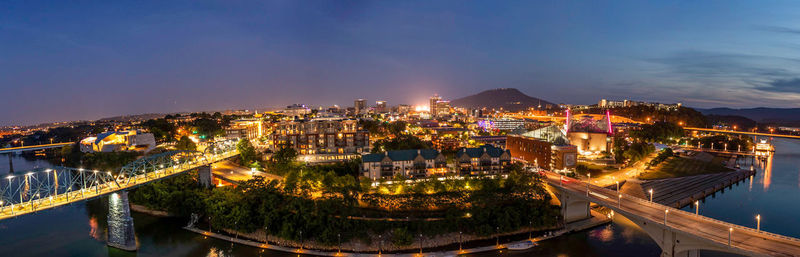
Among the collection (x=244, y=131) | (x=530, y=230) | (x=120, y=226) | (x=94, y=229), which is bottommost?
(x=94, y=229)

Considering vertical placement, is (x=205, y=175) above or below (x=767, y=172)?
above

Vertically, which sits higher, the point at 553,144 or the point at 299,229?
the point at 553,144

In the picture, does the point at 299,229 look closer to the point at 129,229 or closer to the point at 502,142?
the point at 129,229

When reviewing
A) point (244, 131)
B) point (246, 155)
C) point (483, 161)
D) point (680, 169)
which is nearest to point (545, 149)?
point (483, 161)

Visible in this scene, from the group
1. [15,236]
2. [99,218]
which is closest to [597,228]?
[99,218]

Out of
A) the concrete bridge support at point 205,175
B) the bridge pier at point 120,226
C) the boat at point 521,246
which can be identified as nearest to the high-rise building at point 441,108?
the concrete bridge support at point 205,175

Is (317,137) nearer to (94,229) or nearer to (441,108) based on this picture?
(94,229)

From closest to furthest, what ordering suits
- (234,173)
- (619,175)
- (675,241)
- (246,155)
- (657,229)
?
1. (675,241)
2. (657,229)
3. (234,173)
4. (619,175)
5. (246,155)
